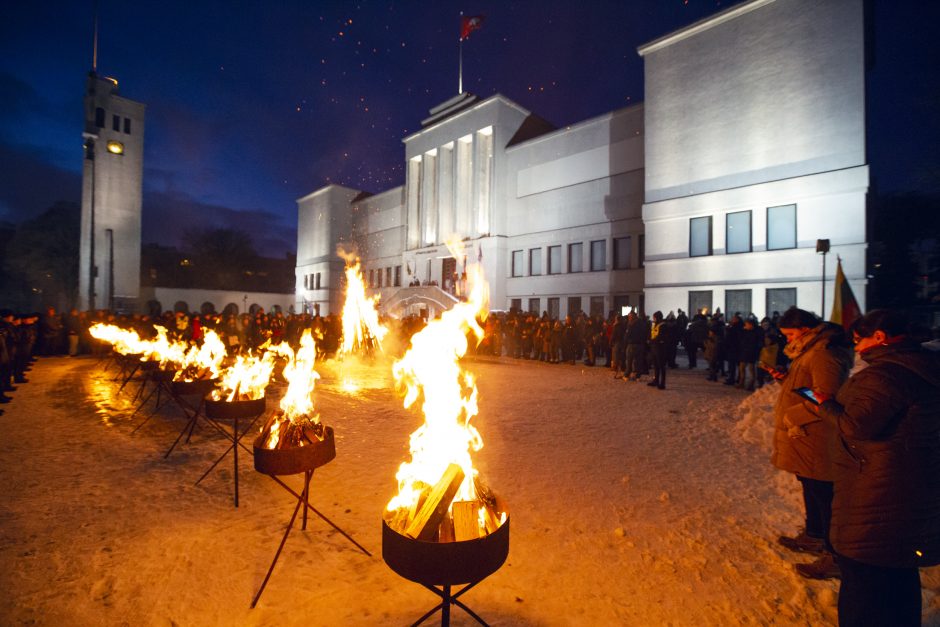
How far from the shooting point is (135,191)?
4081cm

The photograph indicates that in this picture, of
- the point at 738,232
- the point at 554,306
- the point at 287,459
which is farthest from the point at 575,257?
the point at 287,459

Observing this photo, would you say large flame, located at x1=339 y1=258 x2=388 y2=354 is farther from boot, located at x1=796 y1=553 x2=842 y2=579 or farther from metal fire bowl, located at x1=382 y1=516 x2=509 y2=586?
boot, located at x1=796 y1=553 x2=842 y2=579

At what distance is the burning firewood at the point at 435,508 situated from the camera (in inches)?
107

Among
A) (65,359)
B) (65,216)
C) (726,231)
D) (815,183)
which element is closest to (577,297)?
(726,231)

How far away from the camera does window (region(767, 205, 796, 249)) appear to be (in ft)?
75.9

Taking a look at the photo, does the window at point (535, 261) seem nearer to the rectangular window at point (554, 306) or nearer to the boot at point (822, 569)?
the rectangular window at point (554, 306)

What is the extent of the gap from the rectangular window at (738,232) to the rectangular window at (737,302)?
228 cm

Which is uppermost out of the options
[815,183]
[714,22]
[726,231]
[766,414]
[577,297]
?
[714,22]

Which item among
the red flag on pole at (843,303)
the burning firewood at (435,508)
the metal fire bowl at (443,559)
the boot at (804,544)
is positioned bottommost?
the boot at (804,544)

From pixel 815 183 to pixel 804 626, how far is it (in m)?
25.5

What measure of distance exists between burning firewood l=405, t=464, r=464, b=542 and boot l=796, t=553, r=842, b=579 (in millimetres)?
3342

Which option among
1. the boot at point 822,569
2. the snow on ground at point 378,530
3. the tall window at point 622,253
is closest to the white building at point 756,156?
the tall window at point 622,253

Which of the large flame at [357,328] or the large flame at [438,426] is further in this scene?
the large flame at [357,328]

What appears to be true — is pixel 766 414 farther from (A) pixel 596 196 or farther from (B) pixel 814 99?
(A) pixel 596 196
